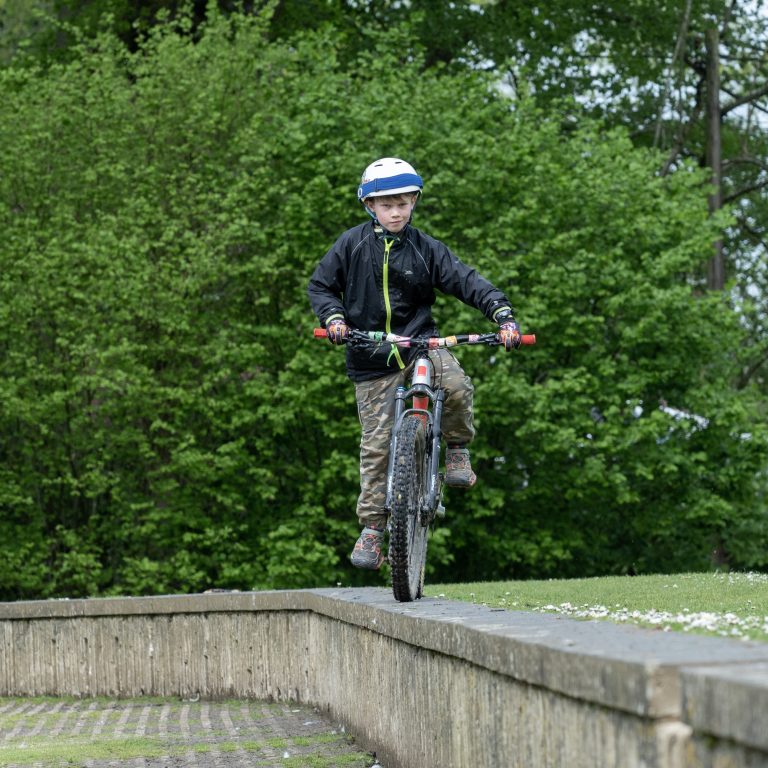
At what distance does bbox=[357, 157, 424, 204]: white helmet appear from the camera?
23.9 feet

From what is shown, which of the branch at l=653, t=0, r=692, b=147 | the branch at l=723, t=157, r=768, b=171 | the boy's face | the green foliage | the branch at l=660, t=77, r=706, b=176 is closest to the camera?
the boy's face

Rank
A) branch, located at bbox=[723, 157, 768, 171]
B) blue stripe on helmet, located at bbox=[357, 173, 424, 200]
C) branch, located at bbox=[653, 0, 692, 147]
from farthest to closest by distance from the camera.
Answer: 1. branch, located at bbox=[723, 157, 768, 171]
2. branch, located at bbox=[653, 0, 692, 147]
3. blue stripe on helmet, located at bbox=[357, 173, 424, 200]

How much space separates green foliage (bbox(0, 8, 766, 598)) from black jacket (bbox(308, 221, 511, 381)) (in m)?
11.1

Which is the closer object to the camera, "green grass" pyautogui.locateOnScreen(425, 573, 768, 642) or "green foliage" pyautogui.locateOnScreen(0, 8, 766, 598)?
"green grass" pyautogui.locateOnScreen(425, 573, 768, 642)

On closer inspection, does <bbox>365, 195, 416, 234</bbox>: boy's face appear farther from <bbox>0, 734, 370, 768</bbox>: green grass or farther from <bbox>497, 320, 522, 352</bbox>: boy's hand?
<bbox>0, 734, 370, 768</bbox>: green grass

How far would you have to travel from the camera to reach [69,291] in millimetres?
19031

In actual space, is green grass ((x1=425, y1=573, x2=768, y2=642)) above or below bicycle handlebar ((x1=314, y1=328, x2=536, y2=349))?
below

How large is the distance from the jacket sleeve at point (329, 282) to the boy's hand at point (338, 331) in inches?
6.4

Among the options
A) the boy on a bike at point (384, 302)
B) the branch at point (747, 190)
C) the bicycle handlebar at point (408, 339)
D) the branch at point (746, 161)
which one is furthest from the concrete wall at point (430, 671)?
the branch at point (747, 190)

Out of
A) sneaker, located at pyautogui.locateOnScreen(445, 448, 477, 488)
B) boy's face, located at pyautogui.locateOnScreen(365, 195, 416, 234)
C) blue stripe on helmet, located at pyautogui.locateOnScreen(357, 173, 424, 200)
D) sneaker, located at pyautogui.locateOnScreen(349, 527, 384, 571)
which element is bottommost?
sneaker, located at pyautogui.locateOnScreen(349, 527, 384, 571)

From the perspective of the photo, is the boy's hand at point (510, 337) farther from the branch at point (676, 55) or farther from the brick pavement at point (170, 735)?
the branch at point (676, 55)

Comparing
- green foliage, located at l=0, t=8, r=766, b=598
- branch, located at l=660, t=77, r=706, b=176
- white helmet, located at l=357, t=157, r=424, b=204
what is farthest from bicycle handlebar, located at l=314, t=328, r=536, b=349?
branch, located at l=660, t=77, r=706, b=176

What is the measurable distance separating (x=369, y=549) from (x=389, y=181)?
1818 mm

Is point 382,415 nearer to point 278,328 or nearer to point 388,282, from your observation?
point 388,282
